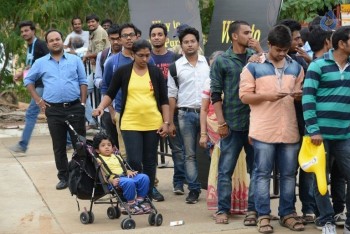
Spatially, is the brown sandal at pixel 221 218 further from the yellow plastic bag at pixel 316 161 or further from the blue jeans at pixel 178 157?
the blue jeans at pixel 178 157

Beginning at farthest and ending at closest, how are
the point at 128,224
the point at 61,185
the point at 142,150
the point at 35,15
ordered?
the point at 35,15 → the point at 61,185 → the point at 142,150 → the point at 128,224

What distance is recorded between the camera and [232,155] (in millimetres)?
8539

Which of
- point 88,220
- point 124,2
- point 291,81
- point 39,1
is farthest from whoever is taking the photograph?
point 124,2

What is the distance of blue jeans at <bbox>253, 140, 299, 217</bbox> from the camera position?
8.10 meters

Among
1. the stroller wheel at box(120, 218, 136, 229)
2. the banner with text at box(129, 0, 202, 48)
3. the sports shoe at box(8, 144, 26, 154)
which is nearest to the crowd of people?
the stroller wheel at box(120, 218, 136, 229)

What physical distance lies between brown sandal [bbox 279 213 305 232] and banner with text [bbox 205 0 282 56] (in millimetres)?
2997

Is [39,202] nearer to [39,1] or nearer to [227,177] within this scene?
[227,177]

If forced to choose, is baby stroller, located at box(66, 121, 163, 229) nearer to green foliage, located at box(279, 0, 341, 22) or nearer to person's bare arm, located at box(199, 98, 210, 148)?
person's bare arm, located at box(199, 98, 210, 148)

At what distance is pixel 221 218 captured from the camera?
8.58m

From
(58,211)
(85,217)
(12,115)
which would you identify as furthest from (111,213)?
(12,115)

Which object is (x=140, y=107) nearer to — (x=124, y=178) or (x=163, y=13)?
(x=124, y=178)

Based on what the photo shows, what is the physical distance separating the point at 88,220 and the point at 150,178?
3.07 ft

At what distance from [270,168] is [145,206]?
143cm

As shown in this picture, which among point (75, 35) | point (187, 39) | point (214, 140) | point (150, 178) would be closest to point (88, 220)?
point (150, 178)
